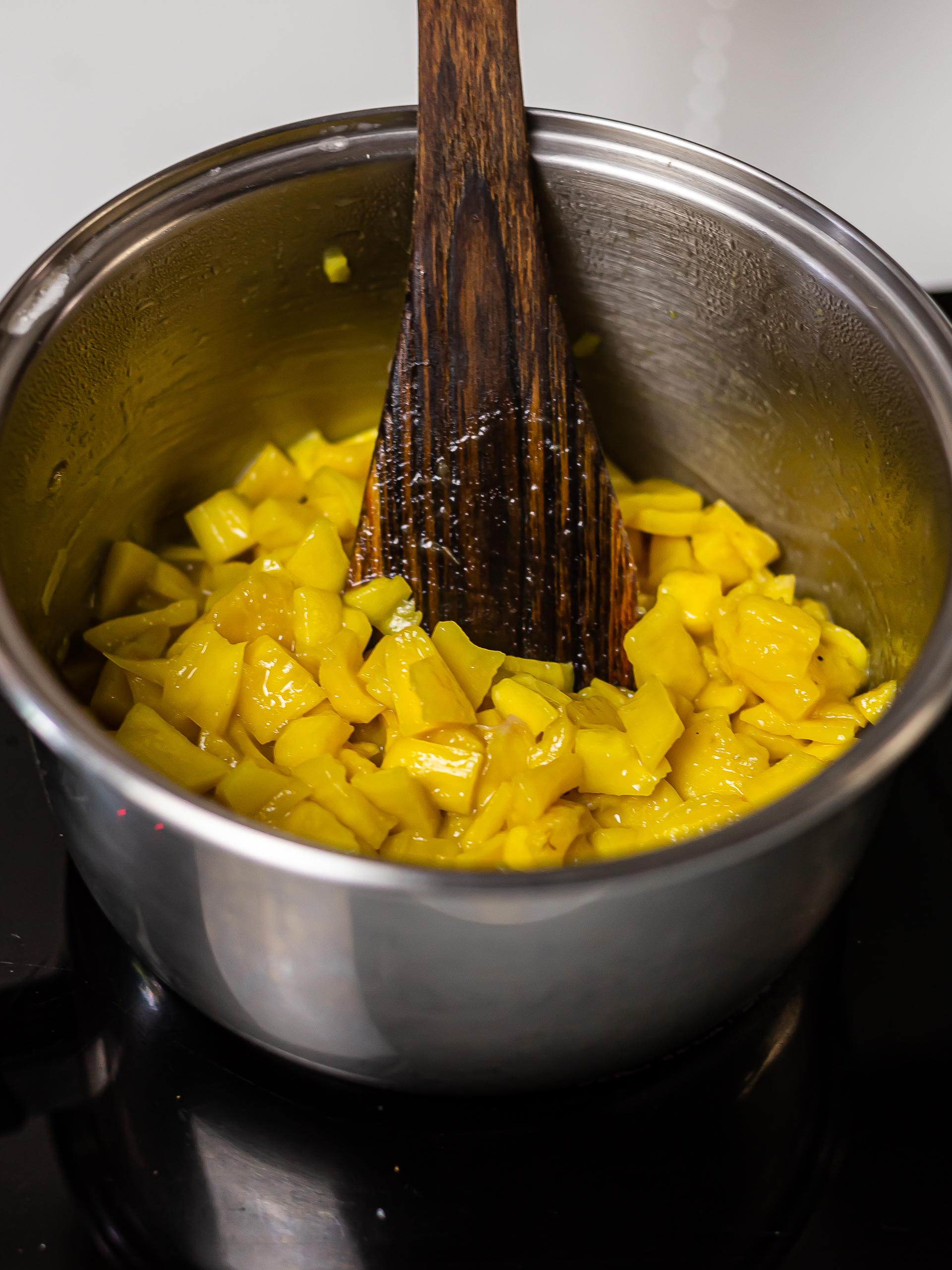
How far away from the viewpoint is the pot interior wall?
3.74ft

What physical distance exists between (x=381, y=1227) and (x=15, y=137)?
1536 mm

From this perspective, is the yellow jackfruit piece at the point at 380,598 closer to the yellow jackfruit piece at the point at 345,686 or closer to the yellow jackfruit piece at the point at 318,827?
the yellow jackfruit piece at the point at 345,686

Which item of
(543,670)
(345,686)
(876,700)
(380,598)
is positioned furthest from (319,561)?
(876,700)

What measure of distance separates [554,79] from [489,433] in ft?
2.27

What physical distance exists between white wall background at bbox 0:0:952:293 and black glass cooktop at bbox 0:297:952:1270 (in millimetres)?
1146

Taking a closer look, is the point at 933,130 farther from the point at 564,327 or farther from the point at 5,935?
the point at 5,935

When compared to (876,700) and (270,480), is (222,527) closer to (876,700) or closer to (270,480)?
(270,480)

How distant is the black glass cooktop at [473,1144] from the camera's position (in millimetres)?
934

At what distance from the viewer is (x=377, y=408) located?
1550mm

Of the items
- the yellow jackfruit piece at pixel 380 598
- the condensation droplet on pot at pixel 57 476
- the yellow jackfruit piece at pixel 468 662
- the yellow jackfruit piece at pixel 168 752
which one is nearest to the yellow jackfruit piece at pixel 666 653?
the yellow jackfruit piece at pixel 468 662

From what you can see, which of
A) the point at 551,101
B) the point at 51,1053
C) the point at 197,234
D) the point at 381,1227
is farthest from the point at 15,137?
the point at 381,1227

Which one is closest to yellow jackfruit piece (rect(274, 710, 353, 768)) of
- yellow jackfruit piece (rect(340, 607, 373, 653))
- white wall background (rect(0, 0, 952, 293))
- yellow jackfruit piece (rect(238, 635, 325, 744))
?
yellow jackfruit piece (rect(238, 635, 325, 744))

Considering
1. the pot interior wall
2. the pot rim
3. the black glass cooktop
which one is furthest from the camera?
the pot interior wall

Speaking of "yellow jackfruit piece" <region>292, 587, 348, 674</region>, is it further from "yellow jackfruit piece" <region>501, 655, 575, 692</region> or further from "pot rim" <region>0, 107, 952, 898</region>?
"pot rim" <region>0, 107, 952, 898</region>
